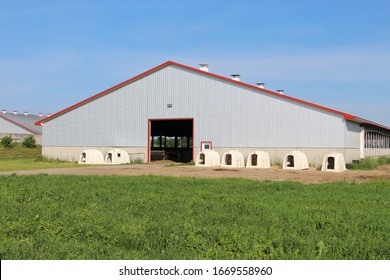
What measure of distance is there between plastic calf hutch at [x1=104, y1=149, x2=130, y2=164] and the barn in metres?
0.89

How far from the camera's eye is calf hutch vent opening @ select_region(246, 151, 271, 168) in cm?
3403

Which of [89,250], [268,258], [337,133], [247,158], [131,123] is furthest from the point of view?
[131,123]

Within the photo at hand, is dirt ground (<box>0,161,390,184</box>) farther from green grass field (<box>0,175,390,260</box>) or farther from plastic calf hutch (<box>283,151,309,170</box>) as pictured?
green grass field (<box>0,175,390,260</box>)

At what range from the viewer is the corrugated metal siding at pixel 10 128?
267 ft

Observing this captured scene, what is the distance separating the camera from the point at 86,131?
42.2 metres

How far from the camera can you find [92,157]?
3972cm

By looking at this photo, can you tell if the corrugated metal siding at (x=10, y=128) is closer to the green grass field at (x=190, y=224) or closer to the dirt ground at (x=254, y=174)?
the dirt ground at (x=254, y=174)

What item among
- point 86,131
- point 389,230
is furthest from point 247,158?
point 389,230

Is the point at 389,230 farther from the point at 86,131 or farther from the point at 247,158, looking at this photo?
the point at 86,131

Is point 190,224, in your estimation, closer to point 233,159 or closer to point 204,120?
point 233,159

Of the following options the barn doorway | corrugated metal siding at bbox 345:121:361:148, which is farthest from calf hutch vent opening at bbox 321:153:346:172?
the barn doorway

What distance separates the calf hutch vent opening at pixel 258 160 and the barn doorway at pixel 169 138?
8.83 m

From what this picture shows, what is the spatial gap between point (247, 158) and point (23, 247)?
92.6ft

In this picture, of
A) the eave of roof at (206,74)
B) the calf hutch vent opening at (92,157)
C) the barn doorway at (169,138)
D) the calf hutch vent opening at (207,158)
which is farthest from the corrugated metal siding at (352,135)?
the calf hutch vent opening at (92,157)
